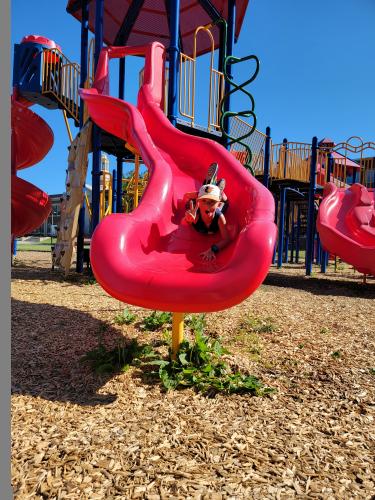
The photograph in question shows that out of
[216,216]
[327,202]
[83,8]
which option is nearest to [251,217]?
A: [216,216]

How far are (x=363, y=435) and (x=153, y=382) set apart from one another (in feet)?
5.05

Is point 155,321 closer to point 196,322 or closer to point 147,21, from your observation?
point 196,322

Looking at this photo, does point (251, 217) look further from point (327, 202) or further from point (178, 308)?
point (327, 202)

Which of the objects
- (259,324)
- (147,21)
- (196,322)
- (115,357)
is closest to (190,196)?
(196,322)

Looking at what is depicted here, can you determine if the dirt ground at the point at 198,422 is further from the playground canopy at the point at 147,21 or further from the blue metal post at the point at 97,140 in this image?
the playground canopy at the point at 147,21

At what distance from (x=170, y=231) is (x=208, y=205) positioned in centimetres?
48

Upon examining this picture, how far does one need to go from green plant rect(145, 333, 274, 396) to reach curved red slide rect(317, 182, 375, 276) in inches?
200

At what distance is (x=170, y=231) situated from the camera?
3.95m

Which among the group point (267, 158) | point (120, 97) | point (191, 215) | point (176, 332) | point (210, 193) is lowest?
point (176, 332)

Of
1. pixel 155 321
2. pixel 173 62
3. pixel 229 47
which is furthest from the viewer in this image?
pixel 229 47

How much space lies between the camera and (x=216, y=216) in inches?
154

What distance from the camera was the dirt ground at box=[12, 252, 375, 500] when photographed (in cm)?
180

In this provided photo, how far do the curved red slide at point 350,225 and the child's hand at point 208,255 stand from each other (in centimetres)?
496

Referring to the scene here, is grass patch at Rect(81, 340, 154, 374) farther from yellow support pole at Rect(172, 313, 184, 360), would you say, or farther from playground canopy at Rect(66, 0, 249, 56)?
playground canopy at Rect(66, 0, 249, 56)
